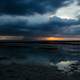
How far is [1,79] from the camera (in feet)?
91.1

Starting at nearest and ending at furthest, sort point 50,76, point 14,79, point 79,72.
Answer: point 14,79
point 50,76
point 79,72

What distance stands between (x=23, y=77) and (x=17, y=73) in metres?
2.40

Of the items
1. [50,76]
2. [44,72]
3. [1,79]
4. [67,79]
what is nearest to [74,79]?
[67,79]

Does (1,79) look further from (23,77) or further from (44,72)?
(44,72)

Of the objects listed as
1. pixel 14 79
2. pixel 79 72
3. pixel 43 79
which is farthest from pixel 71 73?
pixel 14 79

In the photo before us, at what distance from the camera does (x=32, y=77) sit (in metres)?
28.8

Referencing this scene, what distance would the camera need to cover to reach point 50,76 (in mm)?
29141

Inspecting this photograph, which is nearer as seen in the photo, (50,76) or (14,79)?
(14,79)

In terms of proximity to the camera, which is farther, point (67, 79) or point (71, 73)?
point (71, 73)

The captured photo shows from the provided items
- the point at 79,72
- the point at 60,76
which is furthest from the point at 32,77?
the point at 79,72

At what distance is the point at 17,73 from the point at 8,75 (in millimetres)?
1838

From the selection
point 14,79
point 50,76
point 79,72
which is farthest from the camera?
point 79,72

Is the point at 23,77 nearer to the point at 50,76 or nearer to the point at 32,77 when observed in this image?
the point at 32,77

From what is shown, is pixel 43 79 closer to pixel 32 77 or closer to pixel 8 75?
pixel 32 77
